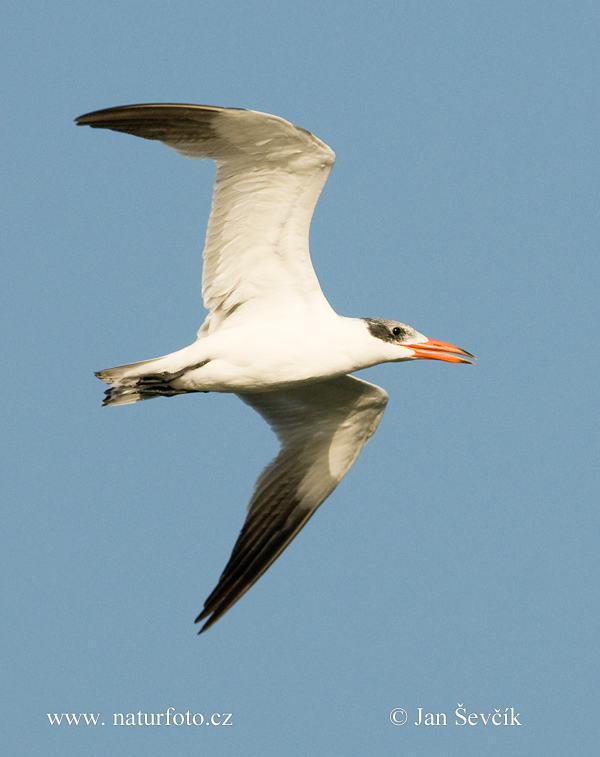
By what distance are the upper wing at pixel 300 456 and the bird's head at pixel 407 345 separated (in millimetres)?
874

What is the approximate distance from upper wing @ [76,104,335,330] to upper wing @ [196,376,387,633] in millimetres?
1358

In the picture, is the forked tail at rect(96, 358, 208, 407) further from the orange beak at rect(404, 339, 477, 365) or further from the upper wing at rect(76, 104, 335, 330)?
the orange beak at rect(404, 339, 477, 365)

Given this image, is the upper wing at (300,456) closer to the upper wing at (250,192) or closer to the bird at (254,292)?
the bird at (254,292)

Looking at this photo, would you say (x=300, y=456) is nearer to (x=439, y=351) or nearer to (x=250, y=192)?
(x=439, y=351)

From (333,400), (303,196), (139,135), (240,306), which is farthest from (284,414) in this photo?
(139,135)

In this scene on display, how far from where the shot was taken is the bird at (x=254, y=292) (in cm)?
868

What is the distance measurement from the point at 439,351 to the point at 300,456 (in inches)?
72.8

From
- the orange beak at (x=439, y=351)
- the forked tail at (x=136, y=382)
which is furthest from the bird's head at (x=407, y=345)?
the forked tail at (x=136, y=382)


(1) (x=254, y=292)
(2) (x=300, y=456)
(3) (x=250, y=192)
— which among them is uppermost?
(3) (x=250, y=192)

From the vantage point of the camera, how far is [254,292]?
31.1 feet

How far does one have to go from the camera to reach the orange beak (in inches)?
381

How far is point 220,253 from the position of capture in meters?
9.45

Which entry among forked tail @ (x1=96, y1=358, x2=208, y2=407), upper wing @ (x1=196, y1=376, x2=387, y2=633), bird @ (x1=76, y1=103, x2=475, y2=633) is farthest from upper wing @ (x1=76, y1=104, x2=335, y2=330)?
upper wing @ (x1=196, y1=376, x2=387, y2=633)

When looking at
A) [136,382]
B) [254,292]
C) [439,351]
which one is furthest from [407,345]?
[136,382]
